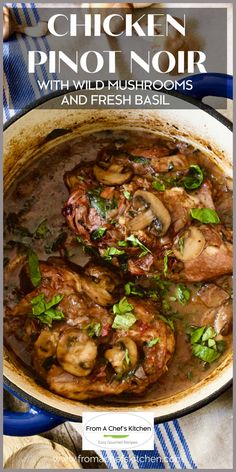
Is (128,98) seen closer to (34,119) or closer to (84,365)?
(34,119)

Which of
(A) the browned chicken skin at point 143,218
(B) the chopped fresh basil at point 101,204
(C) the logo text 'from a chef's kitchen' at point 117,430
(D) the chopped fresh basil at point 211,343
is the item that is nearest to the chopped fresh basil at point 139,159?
(A) the browned chicken skin at point 143,218

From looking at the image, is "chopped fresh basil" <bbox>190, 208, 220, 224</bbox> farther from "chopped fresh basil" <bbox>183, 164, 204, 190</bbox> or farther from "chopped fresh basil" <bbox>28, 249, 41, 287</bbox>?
"chopped fresh basil" <bbox>28, 249, 41, 287</bbox>

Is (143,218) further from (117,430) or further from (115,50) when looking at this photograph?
(117,430)

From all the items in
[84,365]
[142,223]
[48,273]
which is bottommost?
[84,365]

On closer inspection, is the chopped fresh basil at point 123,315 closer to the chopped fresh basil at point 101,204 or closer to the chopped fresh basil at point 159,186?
the chopped fresh basil at point 101,204

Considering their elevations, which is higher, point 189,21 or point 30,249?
point 189,21

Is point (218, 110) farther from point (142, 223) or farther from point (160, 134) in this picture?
point (142, 223)

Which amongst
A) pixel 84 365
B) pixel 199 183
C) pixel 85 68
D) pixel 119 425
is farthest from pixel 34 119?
pixel 119 425
